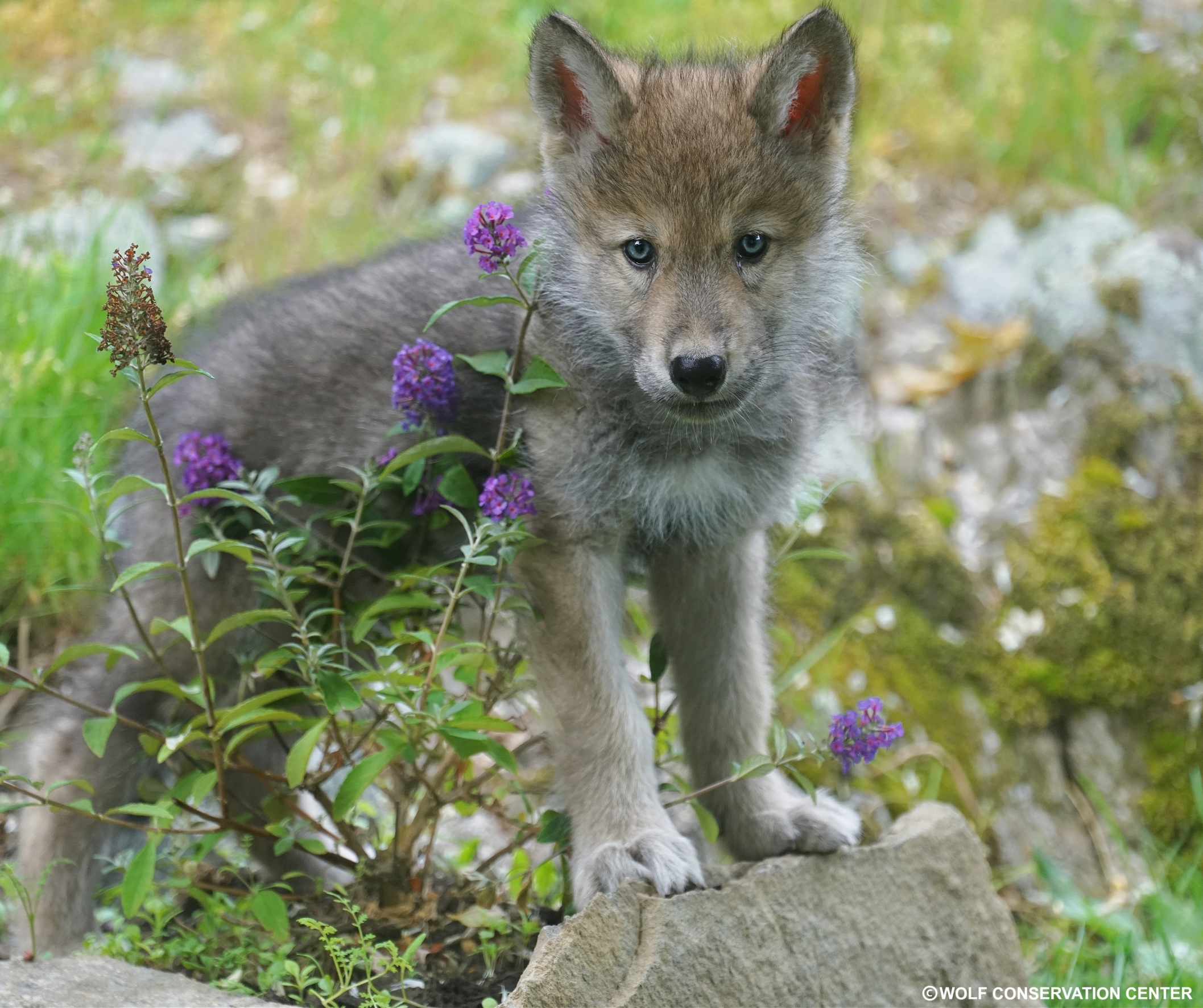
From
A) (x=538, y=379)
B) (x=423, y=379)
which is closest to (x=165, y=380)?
(x=423, y=379)

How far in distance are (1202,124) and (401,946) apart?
600cm

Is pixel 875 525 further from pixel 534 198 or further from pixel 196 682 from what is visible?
pixel 196 682

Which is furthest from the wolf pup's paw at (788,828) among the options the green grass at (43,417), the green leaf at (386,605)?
the green grass at (43,417)

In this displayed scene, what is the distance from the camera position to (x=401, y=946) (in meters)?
2.69

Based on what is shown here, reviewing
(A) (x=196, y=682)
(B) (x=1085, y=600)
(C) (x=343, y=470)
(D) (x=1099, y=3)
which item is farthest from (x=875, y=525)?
Result: (D) (x=1099, y=3)

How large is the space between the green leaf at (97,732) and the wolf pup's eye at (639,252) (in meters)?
1.40

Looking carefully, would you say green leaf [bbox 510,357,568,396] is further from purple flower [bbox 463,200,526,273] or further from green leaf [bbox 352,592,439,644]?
green leaf [bbox 352,592,439,644]

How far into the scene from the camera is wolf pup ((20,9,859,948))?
2.48 meters

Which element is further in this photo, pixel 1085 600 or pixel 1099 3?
pixel 1099 3

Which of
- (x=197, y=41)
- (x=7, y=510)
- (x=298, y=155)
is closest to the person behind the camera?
(x=7, y=510)

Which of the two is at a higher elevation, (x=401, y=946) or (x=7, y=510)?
(x=7, y=510)

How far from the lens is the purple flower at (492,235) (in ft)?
7.83

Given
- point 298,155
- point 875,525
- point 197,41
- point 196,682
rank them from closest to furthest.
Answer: point 196,682 < point 875,525 < point 298,155 < point 197,41

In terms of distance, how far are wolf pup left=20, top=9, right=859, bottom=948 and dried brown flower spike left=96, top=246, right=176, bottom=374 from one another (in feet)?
3.06
